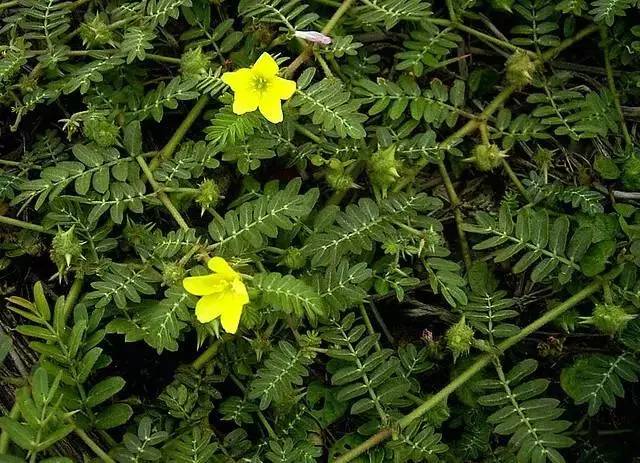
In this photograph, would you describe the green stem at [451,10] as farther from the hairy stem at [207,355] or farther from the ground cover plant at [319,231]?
the hairy stem at [207,355]

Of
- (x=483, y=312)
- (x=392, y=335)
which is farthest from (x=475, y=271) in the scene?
(x=392, y=335)

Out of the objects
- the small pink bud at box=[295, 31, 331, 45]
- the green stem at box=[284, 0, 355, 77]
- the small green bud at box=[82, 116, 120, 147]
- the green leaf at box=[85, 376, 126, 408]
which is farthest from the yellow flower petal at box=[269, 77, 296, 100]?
the green leaf at box=[85, 376, 126, 408]

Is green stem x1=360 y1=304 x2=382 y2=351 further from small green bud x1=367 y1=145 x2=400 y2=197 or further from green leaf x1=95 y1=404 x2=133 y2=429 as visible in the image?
green leaf x1=95 y1=404 x2=133 y2=429

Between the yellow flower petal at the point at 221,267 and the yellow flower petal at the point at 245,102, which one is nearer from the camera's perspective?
the yellow flower petal at the point at 221,267

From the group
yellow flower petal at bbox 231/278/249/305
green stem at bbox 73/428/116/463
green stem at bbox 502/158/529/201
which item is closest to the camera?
yellow flower petal at bbox 231/278/249/305

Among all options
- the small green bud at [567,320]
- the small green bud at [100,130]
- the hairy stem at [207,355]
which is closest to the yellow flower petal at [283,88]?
the small green bud at [100,130]
